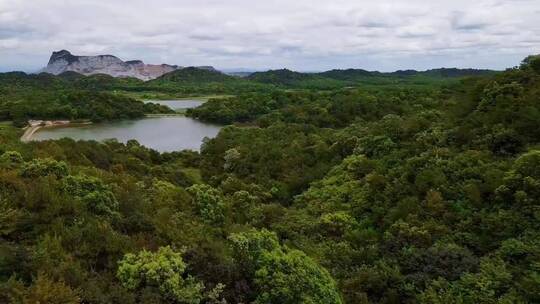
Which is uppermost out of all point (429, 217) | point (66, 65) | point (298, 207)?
point (66, 65)

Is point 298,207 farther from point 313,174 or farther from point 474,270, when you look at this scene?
point 474,270

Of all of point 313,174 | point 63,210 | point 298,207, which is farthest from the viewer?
point 313,174

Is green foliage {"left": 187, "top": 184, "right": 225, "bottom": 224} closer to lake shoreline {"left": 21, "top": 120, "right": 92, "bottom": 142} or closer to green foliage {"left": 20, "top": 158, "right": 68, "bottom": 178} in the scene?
green foliage {"left": 20, "top": 158, "right": 68, "bottom": 178}

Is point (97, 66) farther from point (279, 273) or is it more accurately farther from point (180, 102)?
point (279, 273)

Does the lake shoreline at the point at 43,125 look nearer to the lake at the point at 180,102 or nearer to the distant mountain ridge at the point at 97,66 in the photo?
the lake at the point at 180,102

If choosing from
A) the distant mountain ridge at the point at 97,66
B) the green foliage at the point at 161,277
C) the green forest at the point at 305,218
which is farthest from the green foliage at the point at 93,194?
the distant mountain ridge at the point at 97,66

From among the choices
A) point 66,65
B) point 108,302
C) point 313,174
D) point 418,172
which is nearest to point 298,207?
point 313,174

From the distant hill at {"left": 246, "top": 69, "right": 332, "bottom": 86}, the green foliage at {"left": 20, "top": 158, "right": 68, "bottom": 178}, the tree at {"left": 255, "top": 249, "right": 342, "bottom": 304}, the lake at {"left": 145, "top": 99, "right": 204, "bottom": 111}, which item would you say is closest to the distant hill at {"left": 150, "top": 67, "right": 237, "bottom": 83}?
the distant hill at {"left": 246, "top": 69, "right": 332, "bottom": 86}
